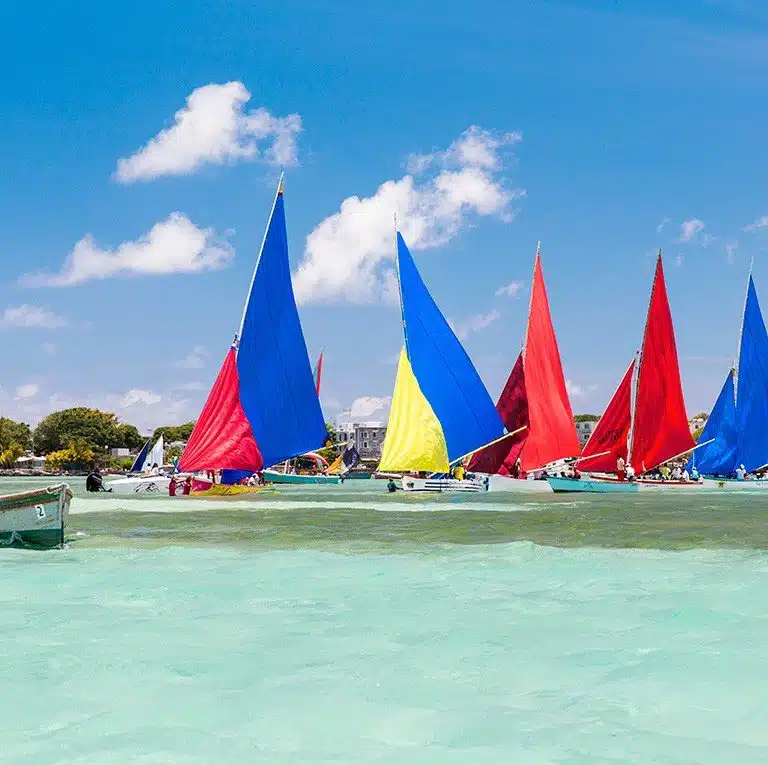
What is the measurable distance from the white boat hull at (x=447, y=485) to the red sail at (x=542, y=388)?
4123mm

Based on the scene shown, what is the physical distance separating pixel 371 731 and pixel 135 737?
2.32m

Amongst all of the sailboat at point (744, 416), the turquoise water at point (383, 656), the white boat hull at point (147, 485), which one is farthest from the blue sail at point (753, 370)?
the turquoise water at point (383, 656)

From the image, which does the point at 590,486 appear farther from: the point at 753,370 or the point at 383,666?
the point at 383,666

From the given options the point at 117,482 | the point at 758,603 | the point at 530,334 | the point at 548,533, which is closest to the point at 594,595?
the point at 758,603

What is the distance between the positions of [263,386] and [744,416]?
47.8 meters

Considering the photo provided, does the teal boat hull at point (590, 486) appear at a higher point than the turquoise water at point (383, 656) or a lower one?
higher

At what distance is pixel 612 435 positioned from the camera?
79.6 m

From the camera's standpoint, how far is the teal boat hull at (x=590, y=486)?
7206 cm

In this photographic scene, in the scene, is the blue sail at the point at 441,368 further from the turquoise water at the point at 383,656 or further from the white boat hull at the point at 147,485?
the turquoise water at the point at 383,656

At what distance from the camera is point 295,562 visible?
2608 cm

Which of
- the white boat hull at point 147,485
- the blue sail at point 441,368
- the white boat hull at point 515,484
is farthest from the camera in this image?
the white boat hull at point 515,484

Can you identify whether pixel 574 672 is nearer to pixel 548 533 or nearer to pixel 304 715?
pixel 304 715

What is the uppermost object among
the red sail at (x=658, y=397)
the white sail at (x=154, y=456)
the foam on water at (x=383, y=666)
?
the red sail at (x=658, y=397)

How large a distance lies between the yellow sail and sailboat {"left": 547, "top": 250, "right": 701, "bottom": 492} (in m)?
15.2
